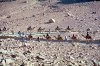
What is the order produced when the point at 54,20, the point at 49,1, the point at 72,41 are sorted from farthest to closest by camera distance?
the point at 49,1, the point at 54,20, the point at 72,41

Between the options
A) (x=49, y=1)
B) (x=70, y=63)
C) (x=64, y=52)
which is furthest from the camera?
(x=49, y=1)

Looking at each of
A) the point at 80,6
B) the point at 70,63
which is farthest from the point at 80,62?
the point at 80,6

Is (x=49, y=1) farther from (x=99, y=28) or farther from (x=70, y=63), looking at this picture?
(x=70, y=63)

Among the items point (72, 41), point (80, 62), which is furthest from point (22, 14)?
point (80, 62)

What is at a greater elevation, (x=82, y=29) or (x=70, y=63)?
(x=70, y=63)

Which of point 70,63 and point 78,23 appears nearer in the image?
point 70,63

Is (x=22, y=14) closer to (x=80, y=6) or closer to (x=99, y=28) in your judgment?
(x=80, y=6)
